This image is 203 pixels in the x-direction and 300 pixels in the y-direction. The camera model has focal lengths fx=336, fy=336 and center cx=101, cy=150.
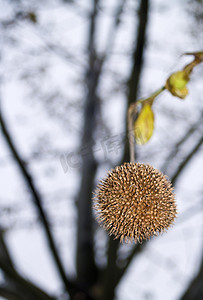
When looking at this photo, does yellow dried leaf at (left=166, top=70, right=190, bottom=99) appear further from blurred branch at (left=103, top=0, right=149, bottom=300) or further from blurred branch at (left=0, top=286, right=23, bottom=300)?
blurred branch at (left=0, top=286, right=23, bottom=300)

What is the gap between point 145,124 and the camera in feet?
3.05

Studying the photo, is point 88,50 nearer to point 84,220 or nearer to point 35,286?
point 84,220

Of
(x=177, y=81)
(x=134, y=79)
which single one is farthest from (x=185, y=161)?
(x=177, y=81)

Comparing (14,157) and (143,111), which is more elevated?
(143,111)

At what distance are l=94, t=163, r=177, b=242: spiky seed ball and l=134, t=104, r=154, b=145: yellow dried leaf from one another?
110 mm

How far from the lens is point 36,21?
2414 millimetres

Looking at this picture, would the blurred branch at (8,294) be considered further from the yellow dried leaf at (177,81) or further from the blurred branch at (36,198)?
the yellow dried leaf at (177,81)

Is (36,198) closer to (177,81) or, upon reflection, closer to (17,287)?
(17,287)

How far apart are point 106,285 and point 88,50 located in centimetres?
190

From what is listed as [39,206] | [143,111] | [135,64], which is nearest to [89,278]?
[39,206]

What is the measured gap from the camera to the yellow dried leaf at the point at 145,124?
3.00 feet

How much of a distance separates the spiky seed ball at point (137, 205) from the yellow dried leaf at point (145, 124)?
110 mm

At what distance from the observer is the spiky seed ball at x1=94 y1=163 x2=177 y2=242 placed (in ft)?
2.73

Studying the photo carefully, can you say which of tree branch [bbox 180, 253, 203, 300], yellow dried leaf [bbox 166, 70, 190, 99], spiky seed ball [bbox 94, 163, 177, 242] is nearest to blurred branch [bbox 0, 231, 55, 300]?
tree branch [bbox 180, 253, 203, 300]
